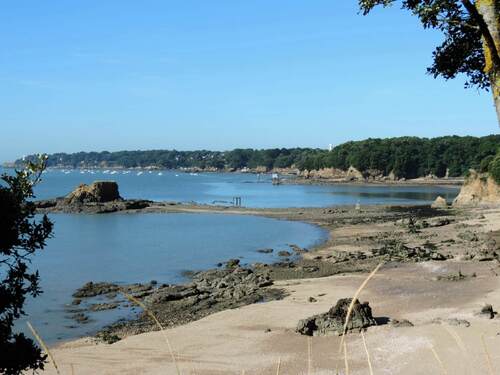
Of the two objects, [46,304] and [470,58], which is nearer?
[470,58]

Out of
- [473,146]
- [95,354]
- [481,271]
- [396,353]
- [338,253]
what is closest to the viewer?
[396,353]

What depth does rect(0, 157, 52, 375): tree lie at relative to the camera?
5.66m

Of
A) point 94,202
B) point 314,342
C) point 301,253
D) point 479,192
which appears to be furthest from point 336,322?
point 94,202

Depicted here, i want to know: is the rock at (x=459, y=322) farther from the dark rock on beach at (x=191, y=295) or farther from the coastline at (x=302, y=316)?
the dark rock on beach at (x=191, y=295)

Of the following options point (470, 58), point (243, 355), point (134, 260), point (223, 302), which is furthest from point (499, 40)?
point (134, 260)

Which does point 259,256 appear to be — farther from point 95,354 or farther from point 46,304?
point 95,354

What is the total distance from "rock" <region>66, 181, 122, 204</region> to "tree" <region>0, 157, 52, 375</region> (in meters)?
75.6

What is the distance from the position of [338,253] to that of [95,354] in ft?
72.9

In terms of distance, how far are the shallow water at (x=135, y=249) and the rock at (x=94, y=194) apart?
9374mm

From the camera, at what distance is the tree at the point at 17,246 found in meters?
5.66

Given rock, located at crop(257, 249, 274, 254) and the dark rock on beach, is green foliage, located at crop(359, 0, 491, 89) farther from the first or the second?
rock, located at crop(257, 249, 274, 254)

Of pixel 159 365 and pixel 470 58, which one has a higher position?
pixel 470 58

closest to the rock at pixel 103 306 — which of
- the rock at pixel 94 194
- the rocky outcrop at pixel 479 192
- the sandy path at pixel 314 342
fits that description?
the sandy path at pixel 314 342

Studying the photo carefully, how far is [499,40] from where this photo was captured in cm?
559
